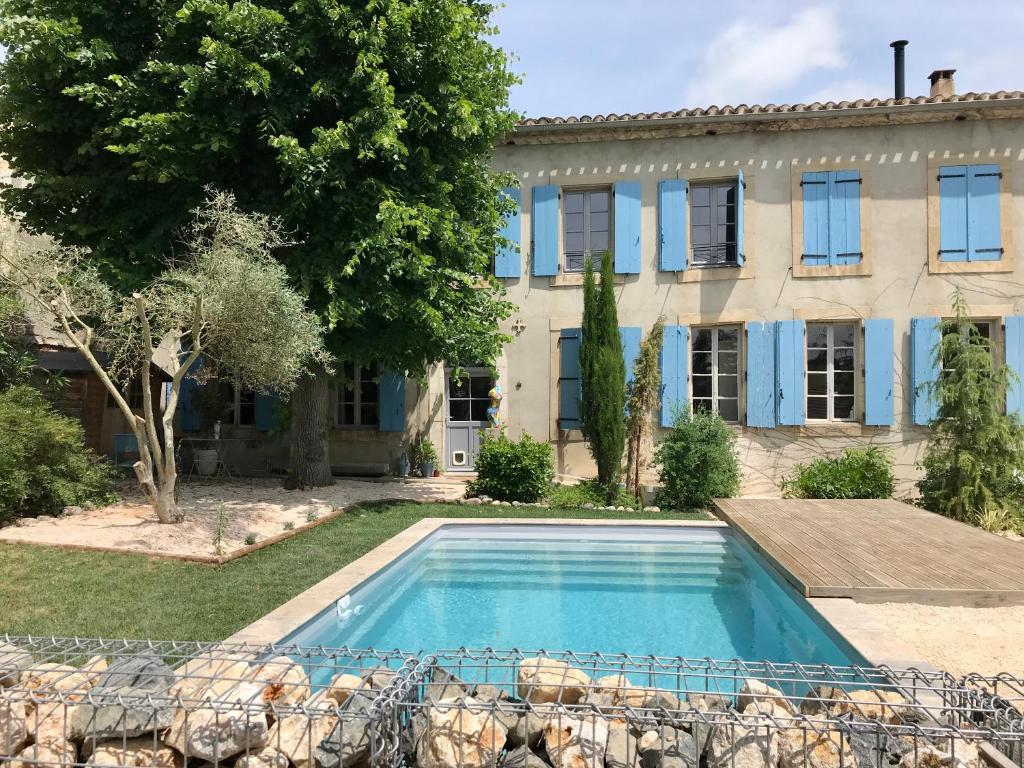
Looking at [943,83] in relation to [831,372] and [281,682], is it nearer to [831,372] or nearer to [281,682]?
[831,372]

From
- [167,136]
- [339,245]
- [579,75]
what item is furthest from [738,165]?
[167,136]

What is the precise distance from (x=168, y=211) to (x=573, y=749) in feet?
28.2

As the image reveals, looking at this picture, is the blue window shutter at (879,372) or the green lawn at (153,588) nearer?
the green lawn at (153,588)

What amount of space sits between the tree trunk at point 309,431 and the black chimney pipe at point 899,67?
1145 cm

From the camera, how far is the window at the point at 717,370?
11438 mm

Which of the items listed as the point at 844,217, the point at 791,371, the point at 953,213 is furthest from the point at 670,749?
the point at 953,213

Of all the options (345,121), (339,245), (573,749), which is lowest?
(573,749)

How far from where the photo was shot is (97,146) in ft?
27.7

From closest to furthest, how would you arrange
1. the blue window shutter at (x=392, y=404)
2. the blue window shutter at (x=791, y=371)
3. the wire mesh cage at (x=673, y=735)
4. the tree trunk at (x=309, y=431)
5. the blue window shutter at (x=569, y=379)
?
the wire mesh cage at (x=673, y=735) < the tree trunk at (x=309, y=431) < the blue window shutter at (x=791, y=371) < the blue window shutter at (x=569, y=379) < the blue window shutter at (x=392, y=404)

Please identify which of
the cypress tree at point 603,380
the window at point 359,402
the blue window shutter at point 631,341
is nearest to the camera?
the cypress tree at point 603,380

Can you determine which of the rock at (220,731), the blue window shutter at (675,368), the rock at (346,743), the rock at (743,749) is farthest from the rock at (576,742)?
the blue window shutter at (675,368)

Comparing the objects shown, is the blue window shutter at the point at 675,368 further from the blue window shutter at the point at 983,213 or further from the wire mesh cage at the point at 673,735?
the wire mesh cage at the point at 673,735

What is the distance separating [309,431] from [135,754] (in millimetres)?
7918

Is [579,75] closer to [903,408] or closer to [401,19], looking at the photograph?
[401,19]
